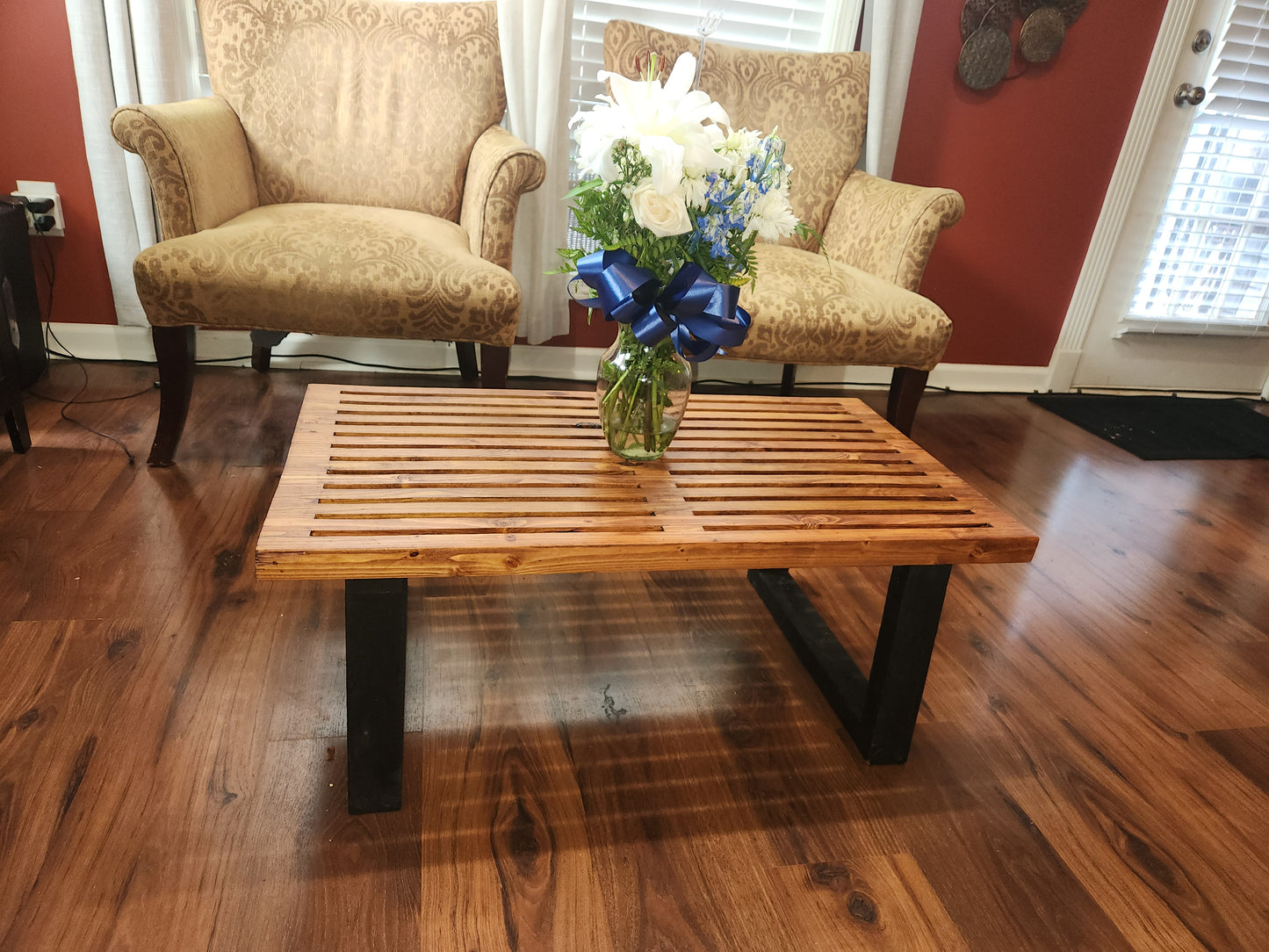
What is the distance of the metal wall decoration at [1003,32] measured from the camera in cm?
244

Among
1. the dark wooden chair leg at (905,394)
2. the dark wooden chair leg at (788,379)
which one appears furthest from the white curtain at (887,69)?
the dark wooden chair leg at (905,394)

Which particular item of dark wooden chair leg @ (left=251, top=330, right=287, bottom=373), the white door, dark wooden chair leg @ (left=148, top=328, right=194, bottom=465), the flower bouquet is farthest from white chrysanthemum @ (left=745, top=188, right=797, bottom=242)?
the white door

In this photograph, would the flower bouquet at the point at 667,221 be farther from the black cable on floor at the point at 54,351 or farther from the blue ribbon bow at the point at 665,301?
the black cable on floor at the point at 54,351

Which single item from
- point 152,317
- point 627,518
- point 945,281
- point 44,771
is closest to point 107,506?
point 152,317

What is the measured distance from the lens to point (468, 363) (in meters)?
2.29

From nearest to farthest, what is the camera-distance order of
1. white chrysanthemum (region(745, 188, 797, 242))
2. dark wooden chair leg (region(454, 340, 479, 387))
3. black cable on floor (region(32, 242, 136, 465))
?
white chrysanthemum (region(745, 188, 797, 242)) < black cable on floor (region(32, 242, 136, 465)) < dark wooden chair leg (region(454, 340, 479, 387))

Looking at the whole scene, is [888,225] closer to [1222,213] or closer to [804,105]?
[804,105]

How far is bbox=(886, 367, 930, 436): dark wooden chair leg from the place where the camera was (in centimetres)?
200

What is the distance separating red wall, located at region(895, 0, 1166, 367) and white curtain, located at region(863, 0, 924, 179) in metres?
0.12

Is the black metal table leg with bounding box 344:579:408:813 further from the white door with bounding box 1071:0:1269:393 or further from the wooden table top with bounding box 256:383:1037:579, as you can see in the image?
the white door with bounding box 1071:0:1269:393

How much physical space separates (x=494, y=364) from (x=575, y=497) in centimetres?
86

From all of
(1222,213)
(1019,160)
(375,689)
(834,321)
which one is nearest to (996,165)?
(1019,160)

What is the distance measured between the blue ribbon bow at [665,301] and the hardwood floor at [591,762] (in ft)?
1.86

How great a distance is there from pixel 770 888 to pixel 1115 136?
267cm
